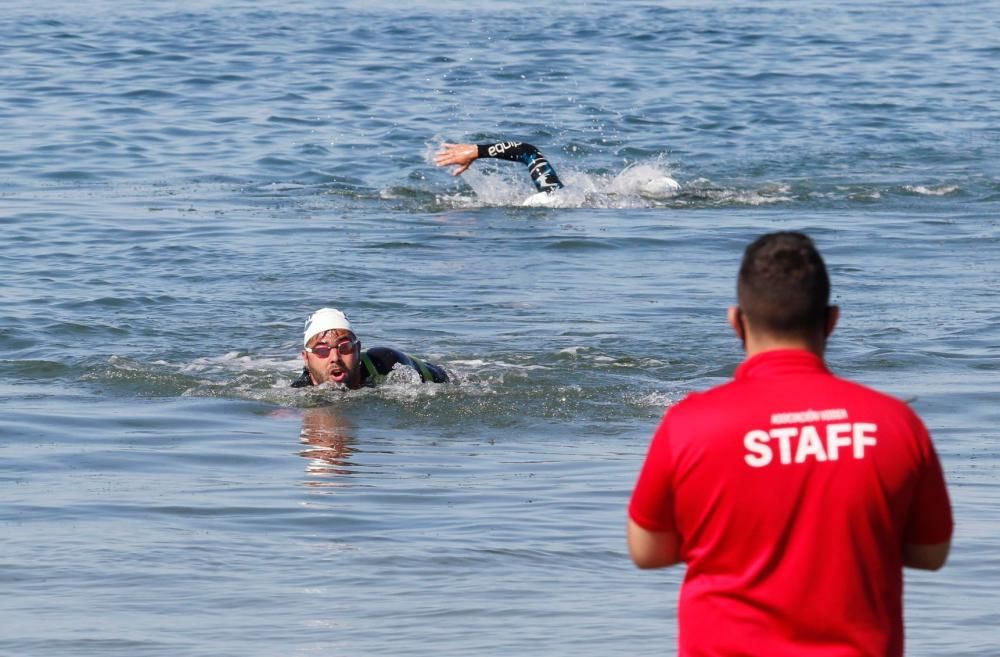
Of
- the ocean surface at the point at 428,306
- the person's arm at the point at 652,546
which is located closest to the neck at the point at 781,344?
the person's arm at the point at 652,546

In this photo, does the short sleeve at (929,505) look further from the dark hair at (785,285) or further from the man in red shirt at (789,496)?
the dark hair at (785,285)

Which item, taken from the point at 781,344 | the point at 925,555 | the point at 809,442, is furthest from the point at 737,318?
the point at 925,555

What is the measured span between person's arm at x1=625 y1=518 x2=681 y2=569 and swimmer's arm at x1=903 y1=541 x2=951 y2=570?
501 millimetres

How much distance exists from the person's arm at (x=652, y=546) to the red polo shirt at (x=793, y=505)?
3cm

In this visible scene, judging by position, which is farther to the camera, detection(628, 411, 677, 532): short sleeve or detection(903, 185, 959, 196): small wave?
detection(903, 185, 959, 196): small wave

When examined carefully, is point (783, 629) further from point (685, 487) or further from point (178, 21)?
point (178, 21)

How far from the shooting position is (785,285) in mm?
3936

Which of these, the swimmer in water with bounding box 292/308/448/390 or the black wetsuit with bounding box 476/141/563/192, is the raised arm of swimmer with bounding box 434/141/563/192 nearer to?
the black wetsuit with bounding box 476/141/563/192

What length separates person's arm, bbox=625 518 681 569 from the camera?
156 inches

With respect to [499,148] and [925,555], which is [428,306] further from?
[925,555]

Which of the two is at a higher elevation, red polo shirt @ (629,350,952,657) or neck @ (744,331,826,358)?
neck @ (744,331,826,358)

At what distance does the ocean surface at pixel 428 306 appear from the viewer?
755 cm

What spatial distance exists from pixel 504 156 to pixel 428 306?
3.43m

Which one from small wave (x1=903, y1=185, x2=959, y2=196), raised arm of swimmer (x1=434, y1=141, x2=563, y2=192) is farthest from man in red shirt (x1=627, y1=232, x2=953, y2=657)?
small wave (x1=903, y1=185, x2=959, y2=196)
